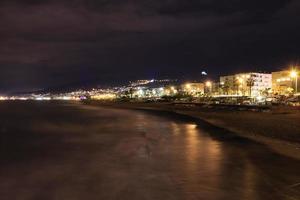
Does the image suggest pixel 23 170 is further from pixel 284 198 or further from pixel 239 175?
pixel 284 198

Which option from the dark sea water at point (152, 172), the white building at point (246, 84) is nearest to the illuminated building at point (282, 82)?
the white building at point (246, 84)

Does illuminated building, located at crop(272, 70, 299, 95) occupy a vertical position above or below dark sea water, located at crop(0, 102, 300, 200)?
above

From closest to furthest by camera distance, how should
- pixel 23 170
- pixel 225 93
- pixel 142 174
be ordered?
pixel 142 174
pixel 23 170
pixel 225 93

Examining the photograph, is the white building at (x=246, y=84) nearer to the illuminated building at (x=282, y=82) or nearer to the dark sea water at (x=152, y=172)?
the illuminated building at (x=282, y=82)

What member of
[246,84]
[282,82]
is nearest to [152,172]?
[282,82]

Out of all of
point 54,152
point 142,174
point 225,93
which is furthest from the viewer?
point 225,93

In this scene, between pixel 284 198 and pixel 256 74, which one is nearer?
pixel 284 198

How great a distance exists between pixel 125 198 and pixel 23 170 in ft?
23.7

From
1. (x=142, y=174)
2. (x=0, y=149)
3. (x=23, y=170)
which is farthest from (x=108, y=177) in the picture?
(x=0, y=149)

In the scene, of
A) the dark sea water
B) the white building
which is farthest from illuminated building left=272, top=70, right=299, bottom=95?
the dark sea water

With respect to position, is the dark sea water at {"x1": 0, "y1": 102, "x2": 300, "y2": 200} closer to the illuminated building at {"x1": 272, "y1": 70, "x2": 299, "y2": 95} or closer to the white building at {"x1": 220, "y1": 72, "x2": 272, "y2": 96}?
the illuminated building at {"x1": 272, "y1": 70, "x2": 299, "y2": 95}

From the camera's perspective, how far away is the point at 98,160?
1941 cm

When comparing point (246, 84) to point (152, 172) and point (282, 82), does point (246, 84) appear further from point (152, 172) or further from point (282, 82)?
point (152, 172)

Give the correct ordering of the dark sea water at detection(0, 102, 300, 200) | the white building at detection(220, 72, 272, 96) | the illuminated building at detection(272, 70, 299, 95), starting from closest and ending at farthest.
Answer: the dark sea water at detection(0, 102, 300, 200), the illuminated building at detection(272, 70, 299, 95), the white building at detection(220, 72, 272, 96)
